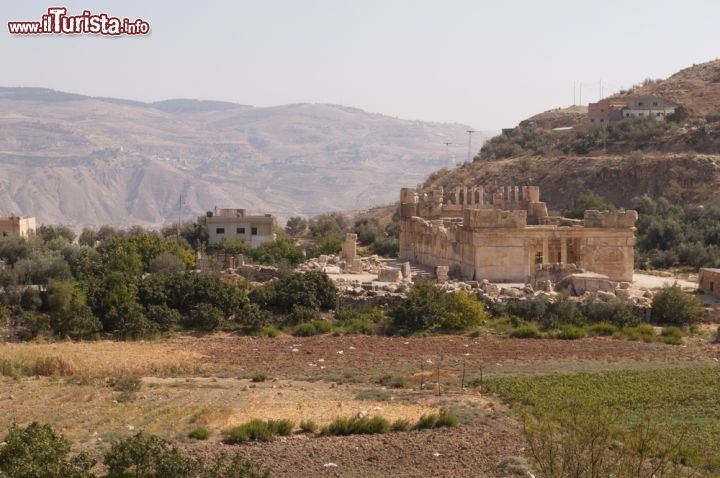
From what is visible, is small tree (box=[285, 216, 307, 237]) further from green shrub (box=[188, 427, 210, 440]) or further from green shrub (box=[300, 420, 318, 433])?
green shrub (box=[188, 427, 210, 440])

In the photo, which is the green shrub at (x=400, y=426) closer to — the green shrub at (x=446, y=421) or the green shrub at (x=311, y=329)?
the green shrub at (x=446, y=421)

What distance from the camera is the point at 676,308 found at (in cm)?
2838

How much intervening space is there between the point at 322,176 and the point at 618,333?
432 feet

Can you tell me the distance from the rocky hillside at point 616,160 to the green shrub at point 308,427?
124 feet

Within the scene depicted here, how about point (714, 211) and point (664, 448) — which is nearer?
point (664, 448)

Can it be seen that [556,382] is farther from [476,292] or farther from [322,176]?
[322,176]

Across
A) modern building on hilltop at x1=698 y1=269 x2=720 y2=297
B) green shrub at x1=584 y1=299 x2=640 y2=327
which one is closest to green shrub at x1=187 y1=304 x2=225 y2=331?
green shrub at x1=584 y1=299 x2=640 y2=327

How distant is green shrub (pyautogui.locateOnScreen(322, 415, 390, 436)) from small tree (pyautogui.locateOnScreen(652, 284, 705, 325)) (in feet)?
42.6

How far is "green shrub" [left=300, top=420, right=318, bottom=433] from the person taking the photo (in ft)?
58.6

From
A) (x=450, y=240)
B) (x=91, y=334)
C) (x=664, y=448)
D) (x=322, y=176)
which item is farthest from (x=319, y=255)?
(x=322, y=176)

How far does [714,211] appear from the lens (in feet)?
144

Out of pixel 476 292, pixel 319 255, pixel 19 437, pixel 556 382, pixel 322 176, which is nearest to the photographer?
pixel 19 437

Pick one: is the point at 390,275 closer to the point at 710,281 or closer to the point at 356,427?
the point at 710,281

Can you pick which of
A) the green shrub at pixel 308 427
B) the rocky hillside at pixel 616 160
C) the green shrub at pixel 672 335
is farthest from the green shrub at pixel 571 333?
the rocky hillside at pixel 616 160
